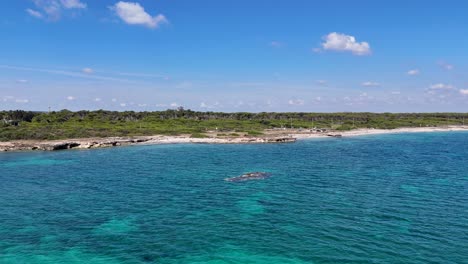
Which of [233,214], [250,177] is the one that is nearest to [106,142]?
[250,177]

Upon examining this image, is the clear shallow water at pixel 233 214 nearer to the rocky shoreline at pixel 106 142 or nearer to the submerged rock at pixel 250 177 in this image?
the submerged rock at pixel 250 177

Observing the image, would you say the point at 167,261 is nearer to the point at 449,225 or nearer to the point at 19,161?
the point at 449,225

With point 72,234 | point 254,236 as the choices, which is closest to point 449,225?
point 254,236

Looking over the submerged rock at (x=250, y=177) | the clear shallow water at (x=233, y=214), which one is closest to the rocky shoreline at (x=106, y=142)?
the clear shallow water at (x=233, y=214)

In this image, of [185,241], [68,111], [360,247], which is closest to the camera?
[360,247]

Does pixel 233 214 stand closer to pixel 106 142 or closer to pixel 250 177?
pixel 250 177

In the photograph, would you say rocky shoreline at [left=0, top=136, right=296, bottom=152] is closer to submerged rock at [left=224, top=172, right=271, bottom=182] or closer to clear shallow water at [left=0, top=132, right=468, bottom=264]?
clear shallow water at [left=0, top=132, right=468, bottom=264]

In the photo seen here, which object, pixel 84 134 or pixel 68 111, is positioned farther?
pixel 68 111
